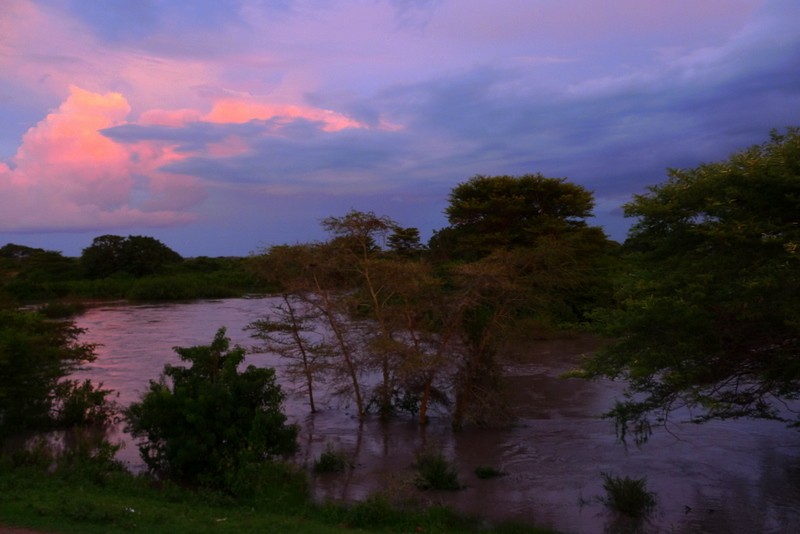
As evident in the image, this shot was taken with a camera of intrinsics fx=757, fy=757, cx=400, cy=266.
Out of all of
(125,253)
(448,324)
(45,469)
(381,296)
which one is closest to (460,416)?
(448,324)

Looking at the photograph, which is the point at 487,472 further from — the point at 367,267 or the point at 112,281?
the point at 112,281

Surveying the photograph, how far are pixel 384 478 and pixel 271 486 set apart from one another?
6.34 ft

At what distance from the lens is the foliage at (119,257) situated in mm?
73375

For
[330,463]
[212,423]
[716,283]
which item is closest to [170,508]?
[212,423]

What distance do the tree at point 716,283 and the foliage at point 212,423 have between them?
5568mm

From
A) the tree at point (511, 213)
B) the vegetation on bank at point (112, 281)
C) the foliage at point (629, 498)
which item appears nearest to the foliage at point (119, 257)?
the vegetation on bank at point (112, 281)

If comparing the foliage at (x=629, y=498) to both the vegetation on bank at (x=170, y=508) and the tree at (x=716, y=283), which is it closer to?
the tree at (x=716, y=283)

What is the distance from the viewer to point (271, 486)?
36.6ft

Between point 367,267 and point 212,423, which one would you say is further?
point 367,267

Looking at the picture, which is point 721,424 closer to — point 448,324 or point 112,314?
point 448,324

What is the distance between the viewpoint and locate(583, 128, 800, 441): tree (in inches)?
386

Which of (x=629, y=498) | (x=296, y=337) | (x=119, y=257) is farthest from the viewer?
(x=119, y=257)

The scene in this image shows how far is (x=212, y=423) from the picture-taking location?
12.9 metres

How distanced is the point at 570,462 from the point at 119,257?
6666 cm
